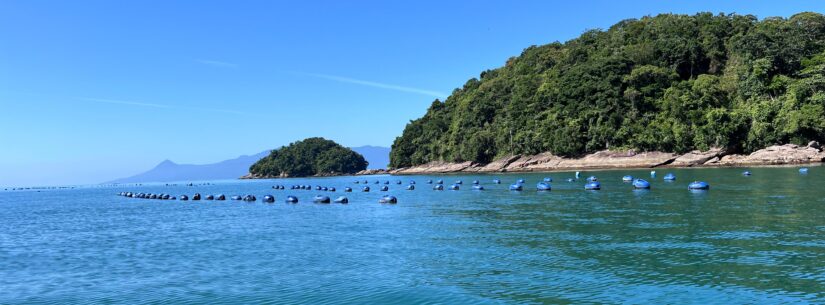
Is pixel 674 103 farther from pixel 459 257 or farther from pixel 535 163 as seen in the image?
pixel 459 257

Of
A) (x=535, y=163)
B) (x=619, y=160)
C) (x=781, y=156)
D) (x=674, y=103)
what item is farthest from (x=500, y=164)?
(x=781, y=156)

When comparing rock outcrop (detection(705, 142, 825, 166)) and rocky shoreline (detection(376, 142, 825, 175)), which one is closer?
rock outcrop (detection(705, 142, 825, 166))

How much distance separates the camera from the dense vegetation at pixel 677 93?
123 meters

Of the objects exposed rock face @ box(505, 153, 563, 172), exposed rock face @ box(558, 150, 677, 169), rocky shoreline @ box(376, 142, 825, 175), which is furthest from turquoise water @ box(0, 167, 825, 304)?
exposed rock face @ box(505, 153, 563, 172)

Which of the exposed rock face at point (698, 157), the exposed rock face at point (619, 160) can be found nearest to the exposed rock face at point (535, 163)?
the exposed rock face at point (619, 160)

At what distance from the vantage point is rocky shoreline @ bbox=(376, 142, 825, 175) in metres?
114

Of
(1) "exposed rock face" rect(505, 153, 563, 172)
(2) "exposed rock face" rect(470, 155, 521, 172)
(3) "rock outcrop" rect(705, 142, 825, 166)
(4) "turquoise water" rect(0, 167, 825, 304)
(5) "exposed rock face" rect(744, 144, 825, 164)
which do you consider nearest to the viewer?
(4) "turquoise water" rect(0, 167, 825, 304)

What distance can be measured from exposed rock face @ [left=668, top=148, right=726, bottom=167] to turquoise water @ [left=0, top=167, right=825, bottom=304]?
79615 millimetres

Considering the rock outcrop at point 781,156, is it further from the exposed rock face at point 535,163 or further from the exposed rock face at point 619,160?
the exposed rock face at point 535,163

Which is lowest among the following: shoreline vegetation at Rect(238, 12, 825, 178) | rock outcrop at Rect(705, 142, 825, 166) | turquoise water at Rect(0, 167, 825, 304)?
turquoise water at Rect(0, 167, 825, 304)

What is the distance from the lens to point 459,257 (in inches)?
1133

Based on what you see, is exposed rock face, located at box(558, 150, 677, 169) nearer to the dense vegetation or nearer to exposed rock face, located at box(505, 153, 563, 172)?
the dense vegetation

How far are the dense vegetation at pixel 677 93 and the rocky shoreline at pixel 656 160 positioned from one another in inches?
96.3

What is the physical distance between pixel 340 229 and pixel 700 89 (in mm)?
124817
